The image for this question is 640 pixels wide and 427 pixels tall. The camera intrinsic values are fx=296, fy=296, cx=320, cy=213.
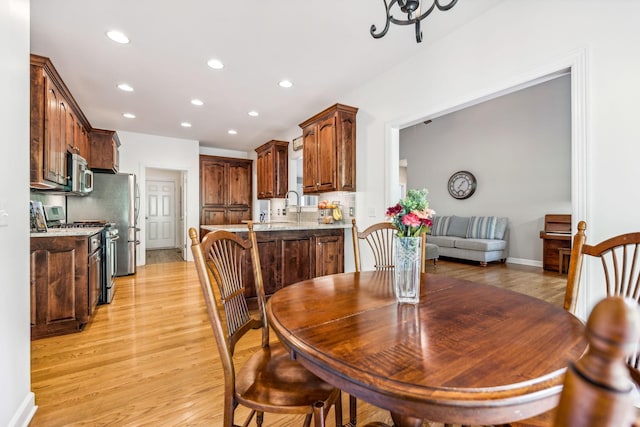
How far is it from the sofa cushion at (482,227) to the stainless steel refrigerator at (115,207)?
6.31 m

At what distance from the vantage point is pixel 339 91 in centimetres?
389

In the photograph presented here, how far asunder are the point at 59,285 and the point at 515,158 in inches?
288

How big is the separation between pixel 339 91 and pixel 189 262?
448cm

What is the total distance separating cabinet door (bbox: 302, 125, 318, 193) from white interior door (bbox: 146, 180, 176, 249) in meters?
5.68

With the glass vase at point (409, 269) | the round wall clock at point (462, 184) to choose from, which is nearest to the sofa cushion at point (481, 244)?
the round wall clock at point (462, 184)

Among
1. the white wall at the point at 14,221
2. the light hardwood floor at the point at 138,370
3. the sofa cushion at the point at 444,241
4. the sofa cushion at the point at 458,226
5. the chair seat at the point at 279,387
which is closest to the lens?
the chair seat at the point at 279,387

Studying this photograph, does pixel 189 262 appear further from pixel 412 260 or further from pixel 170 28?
pixel 412 260

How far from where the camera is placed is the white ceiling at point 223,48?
232cm

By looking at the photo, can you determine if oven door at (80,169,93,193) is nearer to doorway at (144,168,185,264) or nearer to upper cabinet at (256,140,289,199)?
upper cabinet at (256,140,289,199)

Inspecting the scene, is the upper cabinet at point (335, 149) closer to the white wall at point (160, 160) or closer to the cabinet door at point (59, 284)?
the cabinet door at point (59, 284)

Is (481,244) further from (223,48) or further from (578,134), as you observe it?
(223,48)

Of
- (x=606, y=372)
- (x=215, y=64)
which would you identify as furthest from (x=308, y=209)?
(x=606, y=372)

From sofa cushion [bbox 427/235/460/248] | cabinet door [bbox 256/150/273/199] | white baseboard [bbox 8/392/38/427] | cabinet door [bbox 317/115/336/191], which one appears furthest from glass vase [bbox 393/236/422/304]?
sofa cushion [bbox 427/235/460/248]

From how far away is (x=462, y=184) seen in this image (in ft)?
22.5
